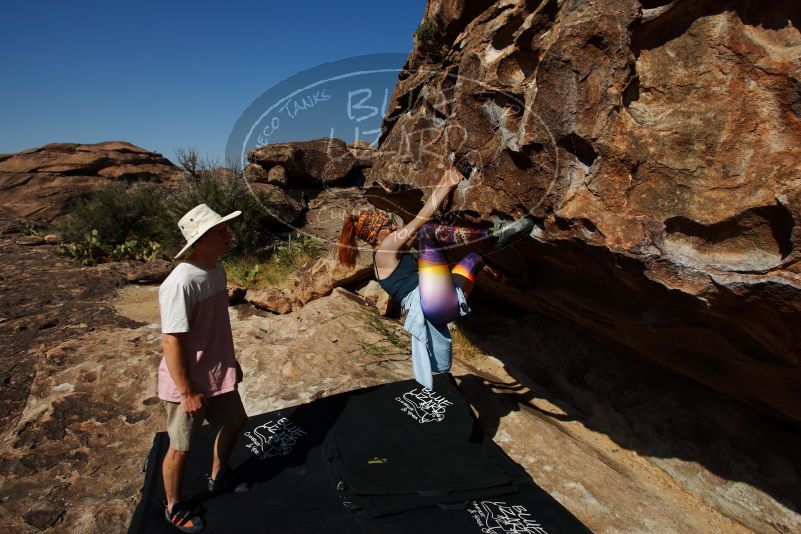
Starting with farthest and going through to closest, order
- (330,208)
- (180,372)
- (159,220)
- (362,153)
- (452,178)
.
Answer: (362,153), (330,208), (159,220), (452,178), (180,372)

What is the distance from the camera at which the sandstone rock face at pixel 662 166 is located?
6.27 ft

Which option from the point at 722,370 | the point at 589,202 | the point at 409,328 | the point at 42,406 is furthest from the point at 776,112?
the point at 42,406

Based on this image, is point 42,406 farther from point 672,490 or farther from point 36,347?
point 672,490

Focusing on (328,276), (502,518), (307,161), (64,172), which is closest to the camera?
(502,518)

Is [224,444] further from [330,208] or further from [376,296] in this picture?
[330,208]

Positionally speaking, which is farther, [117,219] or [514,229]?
[117,219]

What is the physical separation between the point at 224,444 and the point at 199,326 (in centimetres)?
75

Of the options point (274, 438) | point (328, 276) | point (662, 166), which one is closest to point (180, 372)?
point (274, 438)

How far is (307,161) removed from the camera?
12812 millimetres

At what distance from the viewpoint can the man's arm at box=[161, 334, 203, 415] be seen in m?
2.08

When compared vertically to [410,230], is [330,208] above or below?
above

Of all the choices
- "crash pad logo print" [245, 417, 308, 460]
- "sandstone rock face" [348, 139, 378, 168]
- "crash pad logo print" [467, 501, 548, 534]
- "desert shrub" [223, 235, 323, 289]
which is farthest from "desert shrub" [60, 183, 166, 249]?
"crash pad logo print" [467, 501, 548, 534]

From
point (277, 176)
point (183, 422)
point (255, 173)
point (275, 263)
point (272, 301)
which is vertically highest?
point (255, 173)

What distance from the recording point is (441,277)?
2.85 meters
